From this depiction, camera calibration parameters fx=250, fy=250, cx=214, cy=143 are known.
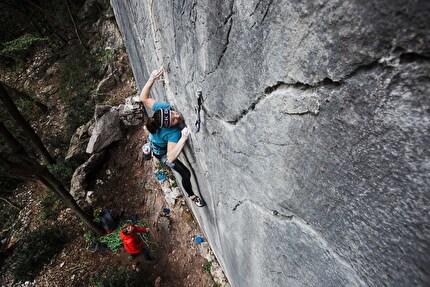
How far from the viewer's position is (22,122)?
7.29 m

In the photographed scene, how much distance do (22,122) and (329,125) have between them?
8.83 meters

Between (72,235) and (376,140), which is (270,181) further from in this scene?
(72,235)

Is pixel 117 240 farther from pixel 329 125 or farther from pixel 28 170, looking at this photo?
pixel 329 125

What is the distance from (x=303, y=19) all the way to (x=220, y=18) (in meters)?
0.54

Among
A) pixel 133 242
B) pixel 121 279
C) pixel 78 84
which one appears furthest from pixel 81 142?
pixel 121 279

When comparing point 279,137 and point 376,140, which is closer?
point 376,140

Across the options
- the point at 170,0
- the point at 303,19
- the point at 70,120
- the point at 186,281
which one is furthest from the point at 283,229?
the point at 70,120

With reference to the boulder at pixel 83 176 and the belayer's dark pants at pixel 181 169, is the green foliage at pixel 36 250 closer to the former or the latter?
the boulder at pixel 83 176

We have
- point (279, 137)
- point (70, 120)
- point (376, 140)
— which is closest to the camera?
point (376, 140)

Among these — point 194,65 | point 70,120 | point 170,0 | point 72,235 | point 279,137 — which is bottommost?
point 72,235

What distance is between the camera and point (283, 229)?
1369 mm

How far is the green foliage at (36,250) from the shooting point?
6.45 metres

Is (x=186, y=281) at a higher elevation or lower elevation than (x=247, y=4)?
lower

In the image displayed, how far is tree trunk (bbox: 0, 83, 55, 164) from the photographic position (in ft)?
21.9
